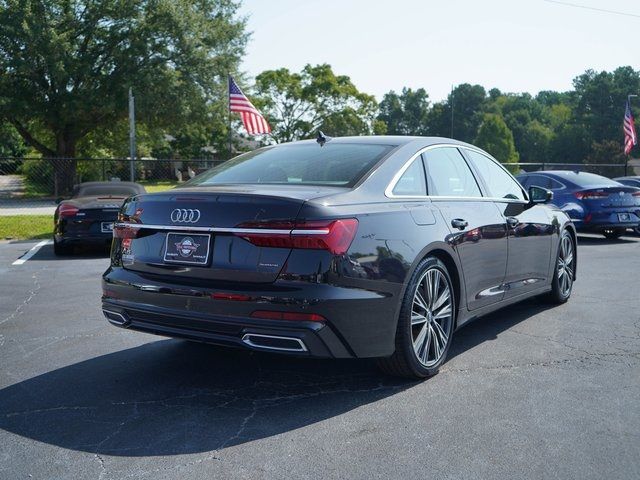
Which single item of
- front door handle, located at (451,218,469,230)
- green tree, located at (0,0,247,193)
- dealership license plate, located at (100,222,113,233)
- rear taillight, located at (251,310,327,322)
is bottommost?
dealership license plate, located at (100,222,113,233)

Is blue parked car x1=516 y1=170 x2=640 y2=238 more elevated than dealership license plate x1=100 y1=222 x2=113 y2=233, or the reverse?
blue parked car x1=516 y1=170 x2=640 y2=238

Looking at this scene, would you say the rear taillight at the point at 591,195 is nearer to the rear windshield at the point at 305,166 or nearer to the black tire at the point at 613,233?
the black tire at the point at 613,233

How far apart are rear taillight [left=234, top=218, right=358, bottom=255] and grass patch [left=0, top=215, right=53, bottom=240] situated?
1302 centimetres

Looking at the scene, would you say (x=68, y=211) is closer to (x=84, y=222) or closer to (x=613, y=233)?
(x=84, y=222)

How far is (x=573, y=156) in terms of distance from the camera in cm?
9456

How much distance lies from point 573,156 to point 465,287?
96558mm

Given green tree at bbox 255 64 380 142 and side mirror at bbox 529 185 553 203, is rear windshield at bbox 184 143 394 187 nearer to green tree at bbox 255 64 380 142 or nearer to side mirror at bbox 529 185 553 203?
side mirror at bbox 529 185 553 203

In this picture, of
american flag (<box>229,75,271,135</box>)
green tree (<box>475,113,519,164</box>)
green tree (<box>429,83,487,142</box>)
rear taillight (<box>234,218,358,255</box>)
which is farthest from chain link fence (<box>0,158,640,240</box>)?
green tree (<box>429,83,487,142</box>)

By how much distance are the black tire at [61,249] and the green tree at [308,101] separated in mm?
53008

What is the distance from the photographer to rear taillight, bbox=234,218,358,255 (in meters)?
3.74

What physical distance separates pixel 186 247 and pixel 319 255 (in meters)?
0.84

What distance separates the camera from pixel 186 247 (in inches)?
159

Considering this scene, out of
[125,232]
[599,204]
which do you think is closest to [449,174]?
[125,232]

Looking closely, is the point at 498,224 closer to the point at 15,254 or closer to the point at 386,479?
the point at 386,479
